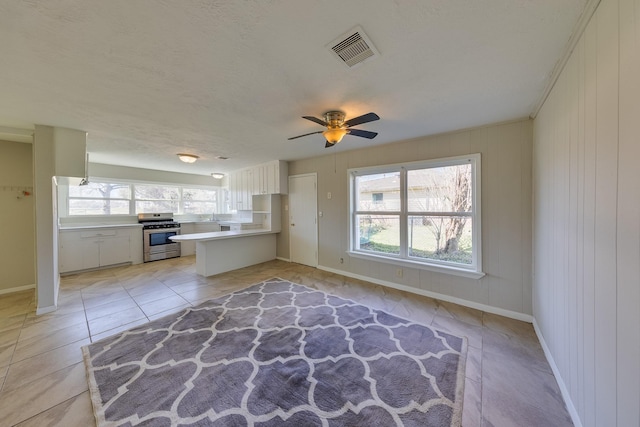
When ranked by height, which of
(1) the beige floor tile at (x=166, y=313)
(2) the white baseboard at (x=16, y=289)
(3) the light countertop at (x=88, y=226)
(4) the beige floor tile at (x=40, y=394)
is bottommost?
(4) the beige floor tile at (x=40, y=394)

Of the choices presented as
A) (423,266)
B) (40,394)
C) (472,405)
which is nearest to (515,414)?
(472,405)

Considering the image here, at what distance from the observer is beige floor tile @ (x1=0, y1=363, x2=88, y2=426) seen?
1.49 meters

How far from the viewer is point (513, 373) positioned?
1.85m

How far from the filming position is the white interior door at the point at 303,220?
4887 mm

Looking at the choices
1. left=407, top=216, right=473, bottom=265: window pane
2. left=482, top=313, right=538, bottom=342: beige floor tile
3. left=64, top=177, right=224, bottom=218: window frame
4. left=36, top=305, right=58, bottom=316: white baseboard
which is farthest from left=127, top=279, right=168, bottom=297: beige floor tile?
left=482, top=313, right=538, bottom=342: beige floor tile

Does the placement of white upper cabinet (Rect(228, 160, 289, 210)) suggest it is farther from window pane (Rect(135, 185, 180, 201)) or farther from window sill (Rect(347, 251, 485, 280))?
window sill (Rect(347, 251, 485, 280))

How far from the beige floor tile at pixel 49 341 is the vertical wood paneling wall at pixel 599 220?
4177 millimetres

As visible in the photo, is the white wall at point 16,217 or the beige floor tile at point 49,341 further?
the white wall at point 16,217

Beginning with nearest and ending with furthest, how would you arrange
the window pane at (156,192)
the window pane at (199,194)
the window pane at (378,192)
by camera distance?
the window pane at (378,192) → the window pane at (156,192) → the window pane at (199,194)

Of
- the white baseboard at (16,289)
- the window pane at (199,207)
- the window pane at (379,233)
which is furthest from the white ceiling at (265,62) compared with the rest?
the window pane at (199,207)

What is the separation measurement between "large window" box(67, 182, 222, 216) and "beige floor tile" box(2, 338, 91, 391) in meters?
4.24

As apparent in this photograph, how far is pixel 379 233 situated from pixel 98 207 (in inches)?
254

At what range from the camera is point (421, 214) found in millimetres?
3514

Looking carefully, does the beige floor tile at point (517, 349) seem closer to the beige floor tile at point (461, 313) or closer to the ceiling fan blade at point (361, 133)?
the beige floor tile at point (461, 313)
